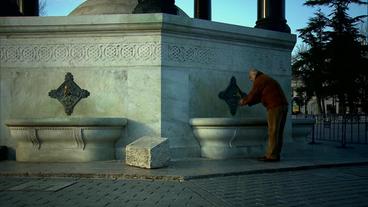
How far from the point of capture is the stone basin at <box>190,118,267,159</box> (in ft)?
28.1

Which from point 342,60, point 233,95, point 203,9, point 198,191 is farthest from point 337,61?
point 198,191

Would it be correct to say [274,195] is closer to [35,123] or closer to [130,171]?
[130,171]

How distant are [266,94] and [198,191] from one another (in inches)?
128

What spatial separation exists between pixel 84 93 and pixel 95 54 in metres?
0.77

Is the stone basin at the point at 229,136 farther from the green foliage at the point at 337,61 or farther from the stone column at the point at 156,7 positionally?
the green foliage at the point at 337,61

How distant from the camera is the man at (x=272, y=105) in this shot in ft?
27.5

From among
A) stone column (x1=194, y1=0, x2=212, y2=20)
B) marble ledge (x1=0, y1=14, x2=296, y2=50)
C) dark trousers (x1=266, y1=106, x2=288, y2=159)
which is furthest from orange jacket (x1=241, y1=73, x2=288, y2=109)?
stone column (x1=194, y1=0, x2=212, y2=20)

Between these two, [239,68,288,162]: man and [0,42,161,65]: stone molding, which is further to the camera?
[0,42,161,65]: stone molding

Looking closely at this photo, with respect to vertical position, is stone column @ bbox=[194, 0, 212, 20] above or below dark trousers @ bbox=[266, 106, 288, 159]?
above

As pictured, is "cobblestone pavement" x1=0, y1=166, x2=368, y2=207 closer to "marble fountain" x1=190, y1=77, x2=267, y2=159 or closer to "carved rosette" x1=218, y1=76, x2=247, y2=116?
"marble fountain" x1=190, y1=77, x2=267, y2=159

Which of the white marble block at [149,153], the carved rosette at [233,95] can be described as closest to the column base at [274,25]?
the carved rosette at [233,95]

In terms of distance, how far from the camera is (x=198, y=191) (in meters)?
5.76

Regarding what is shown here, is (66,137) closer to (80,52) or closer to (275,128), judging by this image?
(80,52)

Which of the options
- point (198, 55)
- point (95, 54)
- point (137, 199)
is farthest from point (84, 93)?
point (137, 199)
